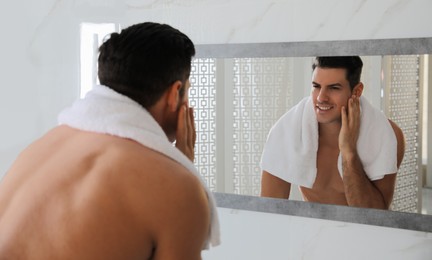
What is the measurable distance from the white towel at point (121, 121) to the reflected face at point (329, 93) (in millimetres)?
691

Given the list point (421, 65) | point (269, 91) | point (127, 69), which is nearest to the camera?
point (127, 69)

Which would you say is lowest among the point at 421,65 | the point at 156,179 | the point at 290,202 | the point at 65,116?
the point at 290,202

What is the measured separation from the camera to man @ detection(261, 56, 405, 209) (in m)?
1.80

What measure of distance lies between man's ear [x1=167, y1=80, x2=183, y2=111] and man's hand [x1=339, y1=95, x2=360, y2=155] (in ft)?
2.22

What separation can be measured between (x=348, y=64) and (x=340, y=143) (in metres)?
0.22

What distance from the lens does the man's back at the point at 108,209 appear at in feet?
3.71

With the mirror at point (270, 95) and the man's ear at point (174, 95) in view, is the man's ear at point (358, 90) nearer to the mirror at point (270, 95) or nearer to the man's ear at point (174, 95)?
the mirror at point (270, 95)

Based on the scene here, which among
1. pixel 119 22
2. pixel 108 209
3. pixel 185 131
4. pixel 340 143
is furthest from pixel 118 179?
pixel 119 22

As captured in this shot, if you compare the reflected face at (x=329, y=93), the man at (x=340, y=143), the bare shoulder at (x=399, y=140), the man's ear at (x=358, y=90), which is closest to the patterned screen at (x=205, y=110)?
the man at (x=340, y=143)

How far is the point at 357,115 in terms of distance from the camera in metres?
1.82

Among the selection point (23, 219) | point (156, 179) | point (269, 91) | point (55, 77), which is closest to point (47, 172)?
point (23, 219)

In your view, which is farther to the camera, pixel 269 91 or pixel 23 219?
pixel 269 91

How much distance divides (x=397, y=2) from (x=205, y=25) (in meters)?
0.61

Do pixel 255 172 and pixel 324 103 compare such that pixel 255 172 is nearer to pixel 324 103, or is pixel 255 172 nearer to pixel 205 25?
pixel 324 103
